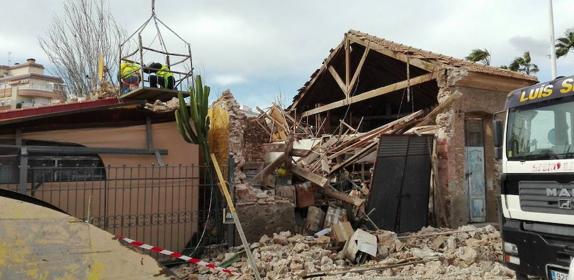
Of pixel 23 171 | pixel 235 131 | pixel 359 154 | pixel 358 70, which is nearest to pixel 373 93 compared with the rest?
pixel 358 70

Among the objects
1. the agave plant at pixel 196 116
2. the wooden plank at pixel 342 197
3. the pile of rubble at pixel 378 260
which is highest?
the agave plant at pixel 196 116

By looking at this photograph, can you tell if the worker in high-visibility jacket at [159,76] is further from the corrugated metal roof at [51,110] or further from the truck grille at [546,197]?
the truck grille at [546,197]

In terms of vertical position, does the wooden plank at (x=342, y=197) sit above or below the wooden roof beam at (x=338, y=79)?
below

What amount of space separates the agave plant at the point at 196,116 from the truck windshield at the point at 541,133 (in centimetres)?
484

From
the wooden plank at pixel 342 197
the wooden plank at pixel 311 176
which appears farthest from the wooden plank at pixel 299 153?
the wooden plank at pixel 342 197

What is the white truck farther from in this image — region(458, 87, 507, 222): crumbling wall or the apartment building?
the apartment building

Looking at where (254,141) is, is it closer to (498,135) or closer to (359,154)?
(359,154)

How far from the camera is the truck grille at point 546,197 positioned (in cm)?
527

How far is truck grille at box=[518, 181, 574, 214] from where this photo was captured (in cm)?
527

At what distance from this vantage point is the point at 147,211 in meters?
8.43

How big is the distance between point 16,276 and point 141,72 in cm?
520

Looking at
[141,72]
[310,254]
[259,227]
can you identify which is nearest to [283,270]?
[310,254]

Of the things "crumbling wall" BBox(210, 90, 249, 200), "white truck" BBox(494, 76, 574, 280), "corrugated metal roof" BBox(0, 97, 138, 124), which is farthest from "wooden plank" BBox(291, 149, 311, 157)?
"white truck" BBox(494, 76, 574, 280)

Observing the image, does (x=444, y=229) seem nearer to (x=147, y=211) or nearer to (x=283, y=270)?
(x=283, y=270)
